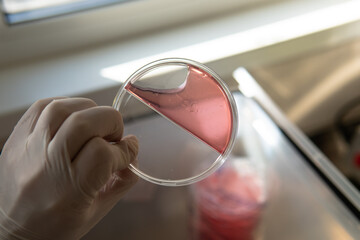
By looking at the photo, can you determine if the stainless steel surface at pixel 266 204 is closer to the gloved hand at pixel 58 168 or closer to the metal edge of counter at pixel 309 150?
the metal edge of counter at pixel 309 150

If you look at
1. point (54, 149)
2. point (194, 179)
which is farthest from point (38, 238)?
point (194, 179)

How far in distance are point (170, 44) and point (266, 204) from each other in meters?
0.59

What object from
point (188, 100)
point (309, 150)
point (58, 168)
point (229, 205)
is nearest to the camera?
point (58, 168)

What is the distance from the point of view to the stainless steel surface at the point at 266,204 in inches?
37.2

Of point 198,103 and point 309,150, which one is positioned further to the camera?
point 309,150

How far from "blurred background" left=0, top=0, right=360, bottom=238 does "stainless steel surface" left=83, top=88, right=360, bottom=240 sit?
0.61ft

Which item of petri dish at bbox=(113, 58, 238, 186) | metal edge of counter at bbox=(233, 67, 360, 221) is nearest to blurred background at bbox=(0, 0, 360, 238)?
metal edge of counter at bbox=(233, 67, 360, 221)

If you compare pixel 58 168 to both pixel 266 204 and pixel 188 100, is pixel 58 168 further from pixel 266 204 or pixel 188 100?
pixel 266 204

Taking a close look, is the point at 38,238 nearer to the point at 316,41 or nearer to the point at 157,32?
the point at 157,32

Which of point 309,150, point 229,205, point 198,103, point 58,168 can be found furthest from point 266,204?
point 58,168

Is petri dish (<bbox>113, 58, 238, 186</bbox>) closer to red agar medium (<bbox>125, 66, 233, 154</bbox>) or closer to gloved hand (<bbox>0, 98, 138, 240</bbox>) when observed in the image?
red agar medium (<bbox>125, 66, 233, 154</bbox>)

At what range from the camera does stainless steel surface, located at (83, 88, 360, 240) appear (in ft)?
3.10

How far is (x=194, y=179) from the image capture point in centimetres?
76

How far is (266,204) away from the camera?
108 cm
